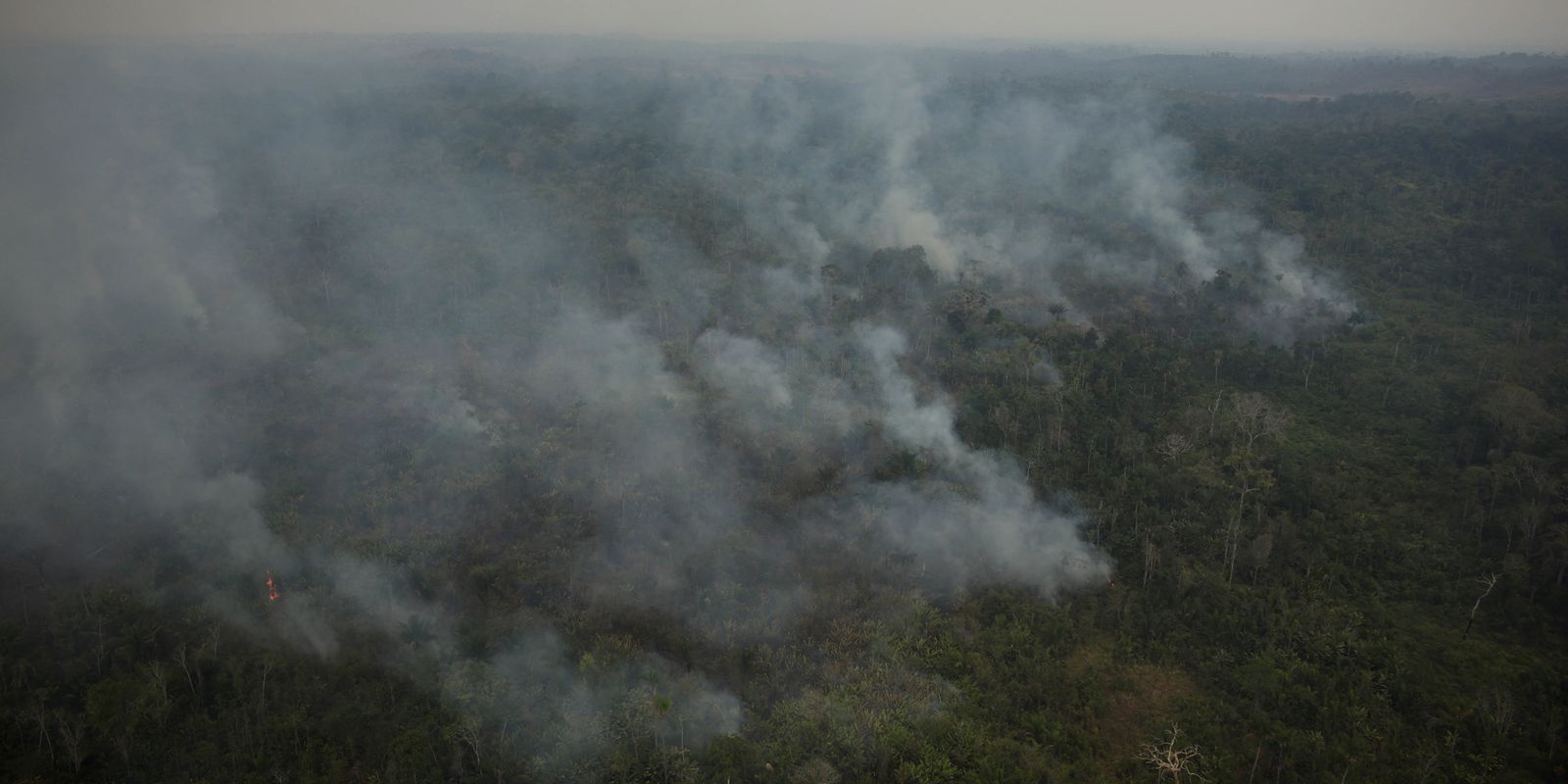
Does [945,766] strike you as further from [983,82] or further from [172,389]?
[983,82]

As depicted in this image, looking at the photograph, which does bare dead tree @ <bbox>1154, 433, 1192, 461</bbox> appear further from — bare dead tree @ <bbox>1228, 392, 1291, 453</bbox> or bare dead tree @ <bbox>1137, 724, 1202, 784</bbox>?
bare dead tree @ <bbox>1137, 724, 1202, 784</bbox>

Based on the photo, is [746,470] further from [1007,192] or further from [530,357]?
[1007,192]

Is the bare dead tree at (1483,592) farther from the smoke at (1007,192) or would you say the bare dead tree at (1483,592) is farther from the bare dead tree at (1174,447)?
the smoke at (1007,192)

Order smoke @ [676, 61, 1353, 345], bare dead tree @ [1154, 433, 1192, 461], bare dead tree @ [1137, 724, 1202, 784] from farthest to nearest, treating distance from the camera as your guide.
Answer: smoke @ [676, 61, 1353, 345] < bare dead tree @ [1154, 433, 1192, 461] < bare dead tree @ [1137, 724, 1202, 784]

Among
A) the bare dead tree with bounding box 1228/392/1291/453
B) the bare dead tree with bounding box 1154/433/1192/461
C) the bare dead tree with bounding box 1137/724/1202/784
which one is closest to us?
the bare dead tree with bounding box 1137/724/1202/784

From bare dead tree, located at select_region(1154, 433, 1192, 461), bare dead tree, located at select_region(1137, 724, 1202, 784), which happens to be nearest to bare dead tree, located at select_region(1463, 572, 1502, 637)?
bare dead tree, located at select_region(1154, 433, 1192, 461)

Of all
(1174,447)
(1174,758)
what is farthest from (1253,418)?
(1174,758)
